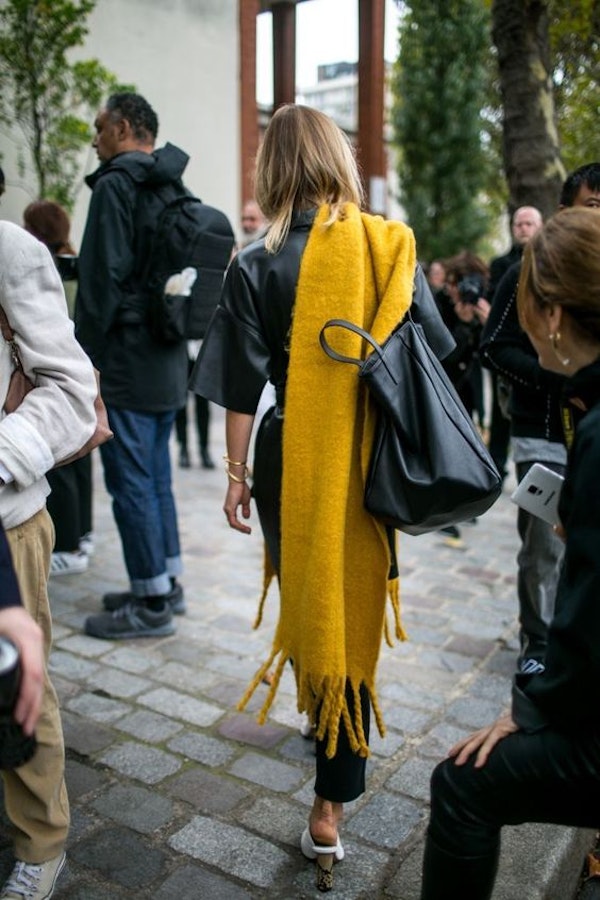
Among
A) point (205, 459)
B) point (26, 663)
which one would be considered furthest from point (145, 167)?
point (205, 459)

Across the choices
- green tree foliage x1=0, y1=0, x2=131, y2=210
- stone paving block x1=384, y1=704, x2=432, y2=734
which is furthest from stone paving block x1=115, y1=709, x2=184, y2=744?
green tree foliage x1=0, y1=0, x2=131, y2=210

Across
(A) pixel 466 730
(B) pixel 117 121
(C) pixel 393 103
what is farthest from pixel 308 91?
(A) pixel 466 730

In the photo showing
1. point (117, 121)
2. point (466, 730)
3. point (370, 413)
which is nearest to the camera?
point (370, 413)

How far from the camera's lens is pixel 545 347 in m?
1.73

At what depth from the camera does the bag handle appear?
2.13m

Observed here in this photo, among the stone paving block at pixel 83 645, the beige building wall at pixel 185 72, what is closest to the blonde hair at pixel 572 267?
the stone paving block at pixel 83 645

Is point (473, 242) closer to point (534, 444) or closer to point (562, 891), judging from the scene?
point (534, 444)

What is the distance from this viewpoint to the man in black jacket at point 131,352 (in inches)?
142

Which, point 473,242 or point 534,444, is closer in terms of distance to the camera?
point 534,444

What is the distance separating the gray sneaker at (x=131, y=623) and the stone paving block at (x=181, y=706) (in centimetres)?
55

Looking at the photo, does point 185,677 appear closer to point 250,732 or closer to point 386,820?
point 250,732

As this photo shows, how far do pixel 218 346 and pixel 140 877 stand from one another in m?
1.51

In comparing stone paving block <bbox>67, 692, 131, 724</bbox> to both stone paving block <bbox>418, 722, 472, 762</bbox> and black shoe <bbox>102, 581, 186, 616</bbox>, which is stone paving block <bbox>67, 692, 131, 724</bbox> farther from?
stone paving block <bbox>418, 722, 472, 762</bbox>

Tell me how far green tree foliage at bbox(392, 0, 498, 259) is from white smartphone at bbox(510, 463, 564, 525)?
1520 centimetres
